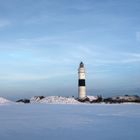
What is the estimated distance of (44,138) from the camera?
10195 mm

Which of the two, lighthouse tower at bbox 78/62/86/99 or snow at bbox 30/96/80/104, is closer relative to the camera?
snow at bbox 30/96/80/104

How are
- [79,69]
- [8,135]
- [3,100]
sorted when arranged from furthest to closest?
[79,69] → [3,100] → [8,135]

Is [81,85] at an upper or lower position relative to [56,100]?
upper

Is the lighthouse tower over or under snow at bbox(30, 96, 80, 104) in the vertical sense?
over

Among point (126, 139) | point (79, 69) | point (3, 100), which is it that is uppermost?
point (79, 69)

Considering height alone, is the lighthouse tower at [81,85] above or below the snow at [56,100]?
above

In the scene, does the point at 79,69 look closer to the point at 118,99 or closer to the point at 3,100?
the point at 118,99

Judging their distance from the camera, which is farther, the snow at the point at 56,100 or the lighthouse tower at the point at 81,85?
the lighthouse tower at the point at 81,85

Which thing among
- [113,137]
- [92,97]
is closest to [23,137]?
[113,137]

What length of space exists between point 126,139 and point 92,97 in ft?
138

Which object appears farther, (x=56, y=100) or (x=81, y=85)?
(x=81, y=85)

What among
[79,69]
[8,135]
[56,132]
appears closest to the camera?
[8,135]

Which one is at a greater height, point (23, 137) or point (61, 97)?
point (61, 97)

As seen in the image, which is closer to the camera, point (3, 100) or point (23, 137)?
point (23, 137)
